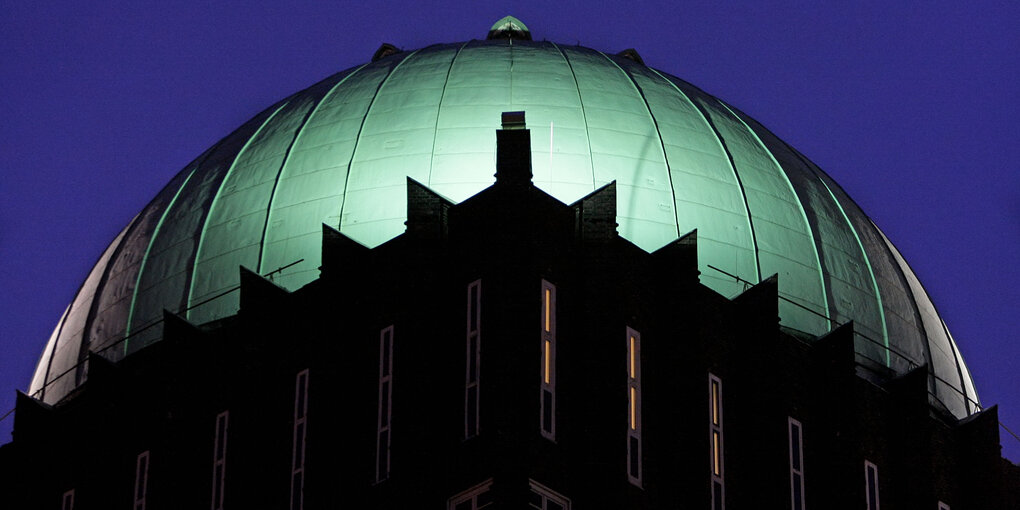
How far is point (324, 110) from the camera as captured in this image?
87.0m

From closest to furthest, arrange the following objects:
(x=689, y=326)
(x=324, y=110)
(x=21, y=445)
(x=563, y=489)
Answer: (x=563, y=489) → (x=689, y=326) → (x=21, y=445) → (x=324, y=110)

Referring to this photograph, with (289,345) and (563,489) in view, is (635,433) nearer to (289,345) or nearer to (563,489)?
(563,489)

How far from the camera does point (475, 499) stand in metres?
69.8

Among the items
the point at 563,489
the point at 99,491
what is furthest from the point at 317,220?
the point at 563,489

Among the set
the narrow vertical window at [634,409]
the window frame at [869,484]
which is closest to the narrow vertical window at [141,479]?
the narrow vertical window at [634,409]

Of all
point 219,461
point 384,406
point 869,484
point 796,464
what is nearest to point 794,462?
point 796,464

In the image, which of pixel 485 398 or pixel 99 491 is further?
pixel 99 491

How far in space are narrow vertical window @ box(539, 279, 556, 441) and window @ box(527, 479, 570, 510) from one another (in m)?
1.39

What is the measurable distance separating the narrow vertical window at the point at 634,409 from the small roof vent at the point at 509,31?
73.7ft

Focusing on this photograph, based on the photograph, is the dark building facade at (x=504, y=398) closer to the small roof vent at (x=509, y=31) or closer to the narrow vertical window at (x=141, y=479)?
the narrow vertical window at (x=141, y=479)

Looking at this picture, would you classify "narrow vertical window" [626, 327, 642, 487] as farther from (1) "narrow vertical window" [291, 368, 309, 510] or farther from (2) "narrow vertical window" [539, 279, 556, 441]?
(1) "narrow vertical window" [291, 368, 309, 510]

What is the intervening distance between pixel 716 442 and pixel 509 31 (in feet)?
77.4

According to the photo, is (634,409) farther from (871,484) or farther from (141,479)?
(141,479)

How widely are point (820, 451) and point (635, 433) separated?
6520 mm
